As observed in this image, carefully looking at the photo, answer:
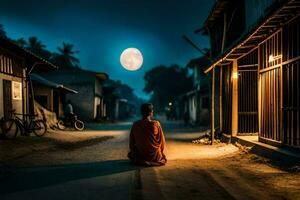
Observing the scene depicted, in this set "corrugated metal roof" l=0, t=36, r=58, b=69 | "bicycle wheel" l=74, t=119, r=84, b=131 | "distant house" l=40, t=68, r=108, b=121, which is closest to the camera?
"corrugated metal roof" l=0, t=36, r=58, b=69

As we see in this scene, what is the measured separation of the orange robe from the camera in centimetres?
913

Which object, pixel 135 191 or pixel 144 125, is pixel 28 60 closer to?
pixel 144 125

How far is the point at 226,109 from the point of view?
16.8 metres

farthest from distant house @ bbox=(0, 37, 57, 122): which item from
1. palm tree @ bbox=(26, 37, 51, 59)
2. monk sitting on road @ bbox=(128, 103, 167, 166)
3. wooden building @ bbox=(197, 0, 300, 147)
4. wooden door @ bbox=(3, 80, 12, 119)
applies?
palm tree @ bbox=(26, 37, 51, 59)

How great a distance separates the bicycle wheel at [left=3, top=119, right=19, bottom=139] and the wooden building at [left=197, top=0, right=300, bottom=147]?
895 cm

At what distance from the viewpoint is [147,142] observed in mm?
9180

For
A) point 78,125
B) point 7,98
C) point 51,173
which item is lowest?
point 78,125

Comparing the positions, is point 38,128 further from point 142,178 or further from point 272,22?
point 272,22

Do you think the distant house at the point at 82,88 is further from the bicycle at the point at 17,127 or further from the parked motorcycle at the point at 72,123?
the bicycle at the point at 17,127

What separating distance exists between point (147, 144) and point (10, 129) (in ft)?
26.9

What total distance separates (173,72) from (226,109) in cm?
5574

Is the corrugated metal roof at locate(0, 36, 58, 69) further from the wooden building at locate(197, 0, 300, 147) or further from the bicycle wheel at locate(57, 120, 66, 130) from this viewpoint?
the wooden building at locate(197, 0, 300, 147)

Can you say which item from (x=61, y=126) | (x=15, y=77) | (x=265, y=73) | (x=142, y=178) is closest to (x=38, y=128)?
(x=15, y=77)

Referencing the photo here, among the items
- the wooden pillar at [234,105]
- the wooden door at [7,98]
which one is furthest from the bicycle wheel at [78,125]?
the wooden pillar at [234,105]
